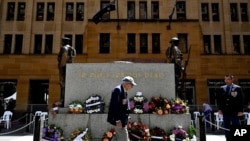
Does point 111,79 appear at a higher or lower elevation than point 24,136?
higher

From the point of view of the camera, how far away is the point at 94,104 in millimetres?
11031

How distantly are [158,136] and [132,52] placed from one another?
23156mm

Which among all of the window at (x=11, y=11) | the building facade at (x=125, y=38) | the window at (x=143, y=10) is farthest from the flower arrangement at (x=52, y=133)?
the window at (x=11, y=11)

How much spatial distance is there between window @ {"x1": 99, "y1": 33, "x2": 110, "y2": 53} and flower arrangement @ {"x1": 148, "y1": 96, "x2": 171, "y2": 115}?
2216cm

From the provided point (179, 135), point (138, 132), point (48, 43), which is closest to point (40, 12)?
point (48, 43)

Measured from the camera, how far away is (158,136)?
1016cm

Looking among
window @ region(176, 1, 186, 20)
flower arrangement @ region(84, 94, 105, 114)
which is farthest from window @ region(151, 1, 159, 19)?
flower arrangement @ region(84, 94, 105, 114)

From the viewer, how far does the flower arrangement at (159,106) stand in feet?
35.2

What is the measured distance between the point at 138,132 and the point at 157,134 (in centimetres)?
90

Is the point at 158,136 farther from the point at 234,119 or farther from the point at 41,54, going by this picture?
the point at 41,54

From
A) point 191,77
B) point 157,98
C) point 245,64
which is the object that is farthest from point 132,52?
point 157,98

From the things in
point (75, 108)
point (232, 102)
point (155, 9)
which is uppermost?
point (155, 9)

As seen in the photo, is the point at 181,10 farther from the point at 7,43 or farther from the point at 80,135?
the point at 80,135

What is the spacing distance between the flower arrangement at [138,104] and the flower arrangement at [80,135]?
1927 millimetres
